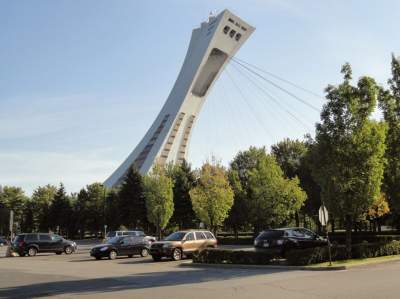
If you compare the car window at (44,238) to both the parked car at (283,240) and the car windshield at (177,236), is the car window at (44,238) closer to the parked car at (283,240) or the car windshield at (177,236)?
the car windshield at (177,236)

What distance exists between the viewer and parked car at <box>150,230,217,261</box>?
2678 cm

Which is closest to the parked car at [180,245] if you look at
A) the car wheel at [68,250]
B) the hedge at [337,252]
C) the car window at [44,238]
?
the hedge at [337,252]

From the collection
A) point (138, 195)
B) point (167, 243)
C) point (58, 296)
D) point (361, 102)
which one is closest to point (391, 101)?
point (361, 102)

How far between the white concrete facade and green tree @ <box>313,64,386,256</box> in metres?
66.2

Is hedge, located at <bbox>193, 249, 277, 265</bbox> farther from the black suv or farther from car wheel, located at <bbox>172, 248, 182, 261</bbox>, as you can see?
the black suv

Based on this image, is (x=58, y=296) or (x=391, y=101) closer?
(x=58, y=296)

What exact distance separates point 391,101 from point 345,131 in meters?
6.32

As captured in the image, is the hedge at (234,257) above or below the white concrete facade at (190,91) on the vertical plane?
below

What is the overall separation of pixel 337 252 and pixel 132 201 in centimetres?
4675

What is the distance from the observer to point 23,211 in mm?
99875

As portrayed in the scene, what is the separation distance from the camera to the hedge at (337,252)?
20094mm

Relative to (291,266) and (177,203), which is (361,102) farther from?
(177,203)

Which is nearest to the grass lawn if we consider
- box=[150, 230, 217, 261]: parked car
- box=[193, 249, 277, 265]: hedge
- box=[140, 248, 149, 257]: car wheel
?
box=[193, 249, 277, 265]: hedge

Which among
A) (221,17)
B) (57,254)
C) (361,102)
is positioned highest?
(221,17)
